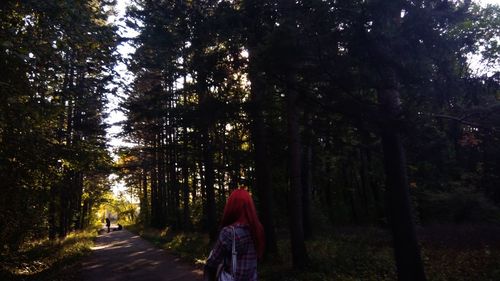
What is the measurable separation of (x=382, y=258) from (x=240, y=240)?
1050cm

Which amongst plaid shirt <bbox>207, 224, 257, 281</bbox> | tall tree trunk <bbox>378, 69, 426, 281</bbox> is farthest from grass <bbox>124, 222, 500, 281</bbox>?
plaid shirt <bbox>207, 224, 257, 281</bbox>

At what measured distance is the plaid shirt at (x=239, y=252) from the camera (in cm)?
393

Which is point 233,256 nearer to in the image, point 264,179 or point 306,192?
point 264,179

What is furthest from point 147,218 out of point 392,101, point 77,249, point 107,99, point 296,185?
point 392,101

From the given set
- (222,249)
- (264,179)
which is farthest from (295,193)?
(222,249)

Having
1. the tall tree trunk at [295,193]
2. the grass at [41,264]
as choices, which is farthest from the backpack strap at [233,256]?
the grass at [41,264]

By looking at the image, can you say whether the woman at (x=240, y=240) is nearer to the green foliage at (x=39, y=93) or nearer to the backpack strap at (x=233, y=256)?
the backpack strap at (x=233, y=256)

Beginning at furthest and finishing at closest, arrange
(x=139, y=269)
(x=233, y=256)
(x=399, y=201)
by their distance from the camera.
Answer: (x=139, y=269) → (x=399, y=201) → (x=233, y=256)

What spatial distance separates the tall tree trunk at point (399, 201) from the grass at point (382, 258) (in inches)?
92.6

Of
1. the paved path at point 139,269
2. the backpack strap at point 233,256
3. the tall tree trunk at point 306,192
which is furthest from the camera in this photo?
the tall tree trunk at point 306,192

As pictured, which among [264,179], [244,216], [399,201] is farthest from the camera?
[264,179]

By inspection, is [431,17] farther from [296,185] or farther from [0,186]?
[0,186]

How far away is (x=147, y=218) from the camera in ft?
180

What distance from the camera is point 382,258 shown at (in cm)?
1329
